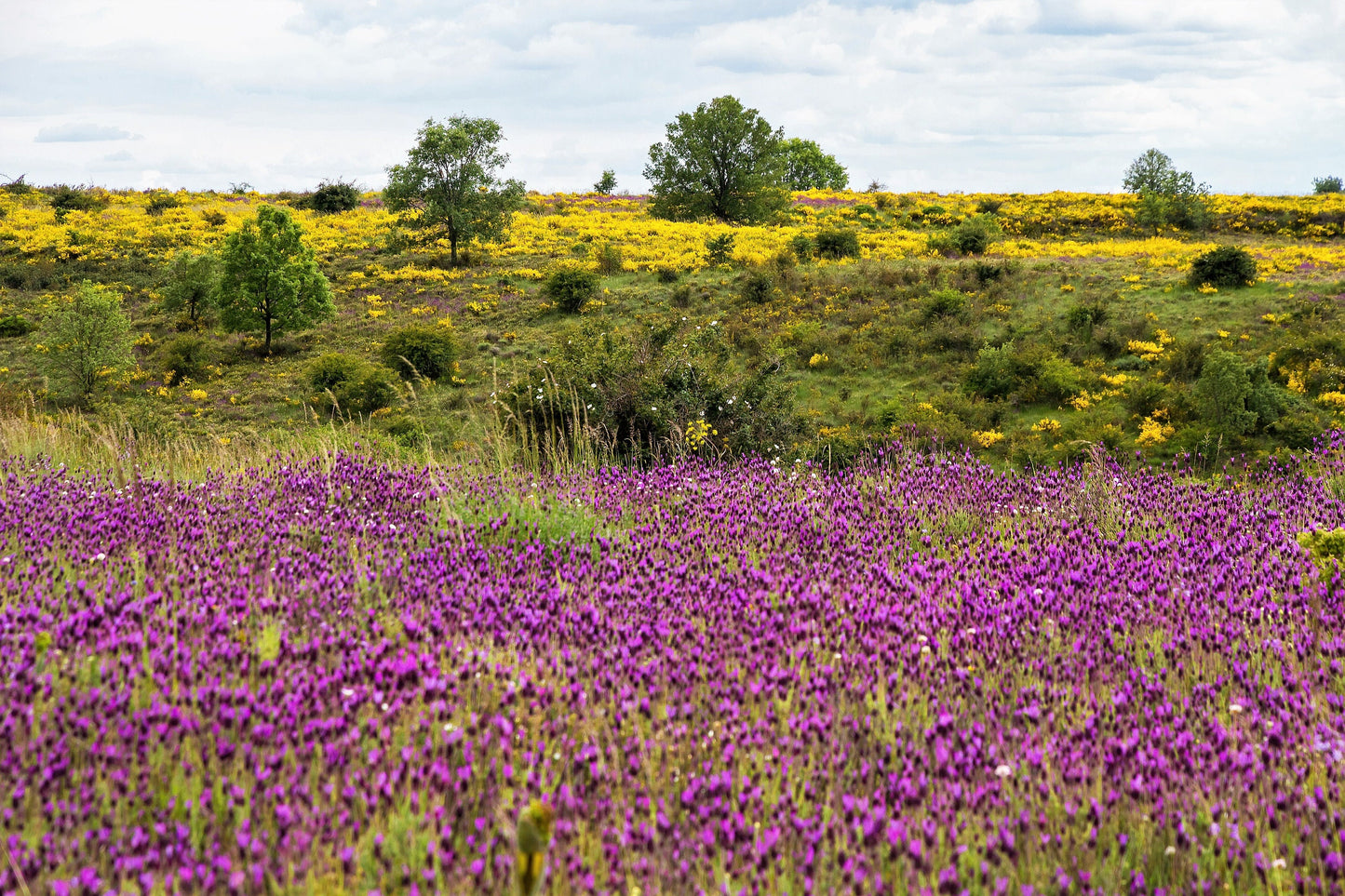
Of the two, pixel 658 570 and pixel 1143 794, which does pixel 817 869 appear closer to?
pixel 1143 794

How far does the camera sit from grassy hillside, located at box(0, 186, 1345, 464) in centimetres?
1195

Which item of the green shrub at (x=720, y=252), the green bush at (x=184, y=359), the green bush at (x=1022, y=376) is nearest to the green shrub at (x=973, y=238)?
the green shrub at (x=720, y=252)

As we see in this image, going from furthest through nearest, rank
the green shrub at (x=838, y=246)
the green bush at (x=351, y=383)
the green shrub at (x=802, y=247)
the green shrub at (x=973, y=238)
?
1. the green shrub at (x=973, y=238)
2. the green shrub at (x=838, y=246)
3. the green shrub at (x=802, y=247)
4. the green bush at (x=351, y=383)

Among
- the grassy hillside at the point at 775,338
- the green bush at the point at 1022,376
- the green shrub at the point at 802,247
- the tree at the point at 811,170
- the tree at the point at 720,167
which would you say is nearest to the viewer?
the grassy hillside at the point at 775,338

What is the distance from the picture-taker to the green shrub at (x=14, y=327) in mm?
27016

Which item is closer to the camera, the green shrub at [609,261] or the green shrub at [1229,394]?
the green shrub at [1229,394]

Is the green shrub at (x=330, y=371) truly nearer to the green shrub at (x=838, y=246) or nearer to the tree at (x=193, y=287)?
the tree at (x=193, y=287)

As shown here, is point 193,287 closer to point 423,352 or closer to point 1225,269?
point 423,352

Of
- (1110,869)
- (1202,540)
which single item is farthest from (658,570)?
(1202,540)

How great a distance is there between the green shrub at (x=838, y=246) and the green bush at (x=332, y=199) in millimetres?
29508

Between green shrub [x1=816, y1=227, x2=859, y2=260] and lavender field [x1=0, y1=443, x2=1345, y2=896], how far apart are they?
86.8 feet

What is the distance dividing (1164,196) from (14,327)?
1820 inches

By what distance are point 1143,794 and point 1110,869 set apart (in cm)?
37

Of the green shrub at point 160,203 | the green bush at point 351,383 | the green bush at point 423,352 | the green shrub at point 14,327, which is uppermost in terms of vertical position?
the green shrub at point 160,203
